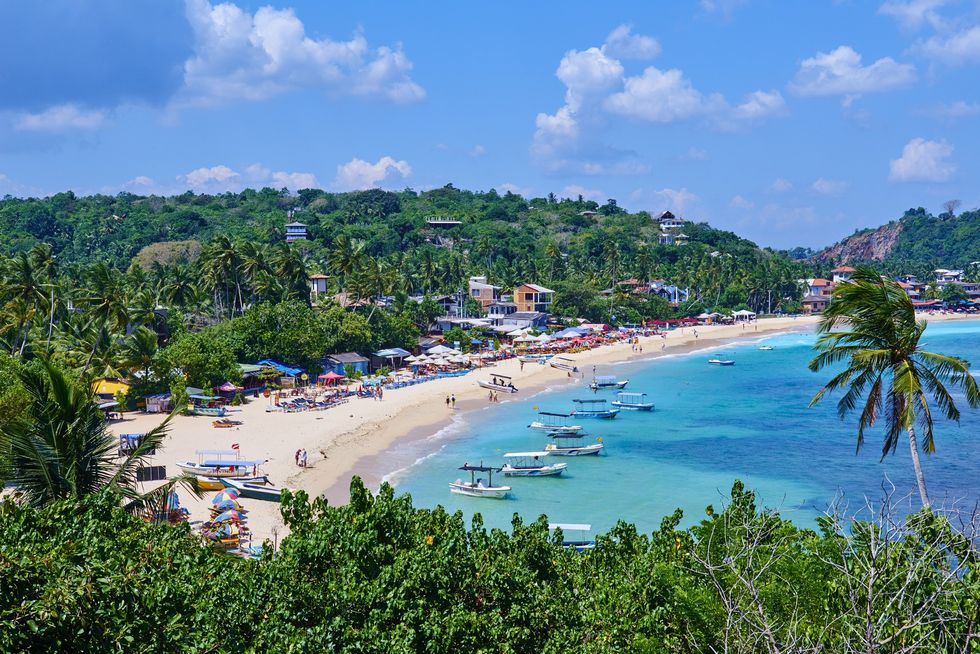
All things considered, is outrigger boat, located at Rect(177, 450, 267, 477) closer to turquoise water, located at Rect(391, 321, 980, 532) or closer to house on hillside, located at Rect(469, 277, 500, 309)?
turquoise water, located at Rect(391, 321, 980, 532)

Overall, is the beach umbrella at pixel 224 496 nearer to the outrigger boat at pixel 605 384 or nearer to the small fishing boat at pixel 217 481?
the small fishing boat at pixel 217 481

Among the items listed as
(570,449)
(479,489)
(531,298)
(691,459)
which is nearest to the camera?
(479,489)

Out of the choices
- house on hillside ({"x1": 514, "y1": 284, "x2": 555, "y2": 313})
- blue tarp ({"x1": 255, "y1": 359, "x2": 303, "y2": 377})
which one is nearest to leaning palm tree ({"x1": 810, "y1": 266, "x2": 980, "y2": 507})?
blue tarp ({"x1": 255, "y1": 359, "x2": 303, "y2": 377})

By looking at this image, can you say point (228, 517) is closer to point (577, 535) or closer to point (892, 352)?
point (577, 535)

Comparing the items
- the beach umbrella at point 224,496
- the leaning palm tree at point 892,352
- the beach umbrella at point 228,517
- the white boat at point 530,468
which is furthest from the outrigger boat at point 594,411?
the leaning palm tree at point 892,352

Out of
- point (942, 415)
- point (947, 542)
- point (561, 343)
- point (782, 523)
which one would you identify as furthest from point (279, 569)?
point (561, 343)

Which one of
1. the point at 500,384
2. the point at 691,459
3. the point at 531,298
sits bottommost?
the point at 691,459

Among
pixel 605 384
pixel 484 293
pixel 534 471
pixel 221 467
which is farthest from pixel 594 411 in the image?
pixel 484 293
